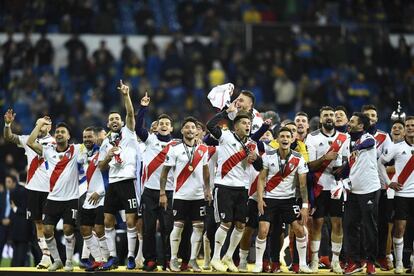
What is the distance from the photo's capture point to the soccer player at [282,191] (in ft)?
53.0

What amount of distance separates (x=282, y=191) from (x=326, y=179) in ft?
2.67

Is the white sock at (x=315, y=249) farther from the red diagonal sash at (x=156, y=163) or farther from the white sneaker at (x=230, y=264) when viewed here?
the red diagonal sash at (x=156, y=163)

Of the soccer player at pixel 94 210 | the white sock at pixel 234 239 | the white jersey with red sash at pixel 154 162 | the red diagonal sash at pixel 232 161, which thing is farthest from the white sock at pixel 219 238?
the soccer player at pixel 94 210

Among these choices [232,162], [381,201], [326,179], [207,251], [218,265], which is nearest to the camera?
[218,265]

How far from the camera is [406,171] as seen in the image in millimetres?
16750

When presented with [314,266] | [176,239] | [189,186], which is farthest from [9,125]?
[314,266]

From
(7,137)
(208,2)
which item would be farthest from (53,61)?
(7,137)

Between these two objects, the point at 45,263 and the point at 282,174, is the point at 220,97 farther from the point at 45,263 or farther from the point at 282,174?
the point at 45,263

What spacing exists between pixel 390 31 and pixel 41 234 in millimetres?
16178

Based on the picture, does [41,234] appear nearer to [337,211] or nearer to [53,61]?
[337,211]

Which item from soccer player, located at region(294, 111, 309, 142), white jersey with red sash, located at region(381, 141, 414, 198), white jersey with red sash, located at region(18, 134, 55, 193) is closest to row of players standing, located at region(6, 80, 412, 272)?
white jersey with red sash, located at region(18, 134, 55, 193)

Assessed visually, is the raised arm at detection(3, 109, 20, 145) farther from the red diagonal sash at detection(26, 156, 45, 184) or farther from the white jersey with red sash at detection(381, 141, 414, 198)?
the white jersey with red sash at detection(381, 141, 414, 198)

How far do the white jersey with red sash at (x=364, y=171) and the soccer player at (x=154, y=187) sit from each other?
2887 millimetres

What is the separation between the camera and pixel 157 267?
16.9m
